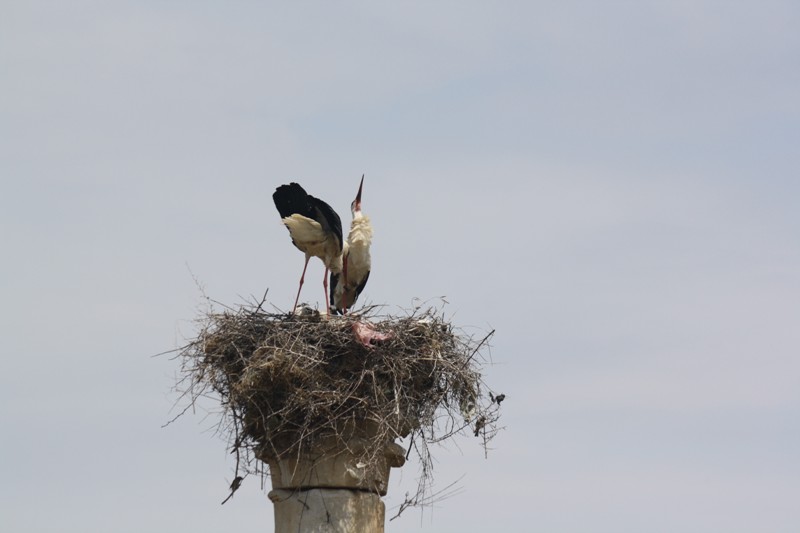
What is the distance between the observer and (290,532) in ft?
30.0

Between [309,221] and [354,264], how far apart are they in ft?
2.65

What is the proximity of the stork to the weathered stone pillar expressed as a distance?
3.47 m

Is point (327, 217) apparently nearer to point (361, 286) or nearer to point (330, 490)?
point (361, 286)

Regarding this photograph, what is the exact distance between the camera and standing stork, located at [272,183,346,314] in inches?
477

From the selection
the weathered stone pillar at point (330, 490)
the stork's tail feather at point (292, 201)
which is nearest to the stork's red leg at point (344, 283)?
the stork's tail feather at point (292, 201)

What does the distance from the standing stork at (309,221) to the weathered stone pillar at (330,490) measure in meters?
2.98

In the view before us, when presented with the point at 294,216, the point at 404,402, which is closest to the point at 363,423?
the point at 404,402

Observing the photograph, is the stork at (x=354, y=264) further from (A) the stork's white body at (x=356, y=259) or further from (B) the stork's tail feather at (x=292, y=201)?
(B) the stork's tail feather at (x=292, y=201)

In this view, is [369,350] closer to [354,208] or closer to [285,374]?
[285,374]

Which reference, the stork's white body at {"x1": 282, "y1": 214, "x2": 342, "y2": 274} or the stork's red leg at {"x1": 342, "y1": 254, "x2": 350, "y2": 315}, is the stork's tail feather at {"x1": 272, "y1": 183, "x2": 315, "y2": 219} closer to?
the stork's white body at {"x1": 282, "y1": 214, "x2": 342, "y2": 274}

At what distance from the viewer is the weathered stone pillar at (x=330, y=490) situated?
916 centimetres

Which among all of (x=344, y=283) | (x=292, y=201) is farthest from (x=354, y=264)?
(x=292, y=201)

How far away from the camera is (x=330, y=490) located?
9258 mm

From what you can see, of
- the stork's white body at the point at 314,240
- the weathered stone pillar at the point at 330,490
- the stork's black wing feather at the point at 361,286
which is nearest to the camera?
the weathered stone pillar at the point at 330,490
